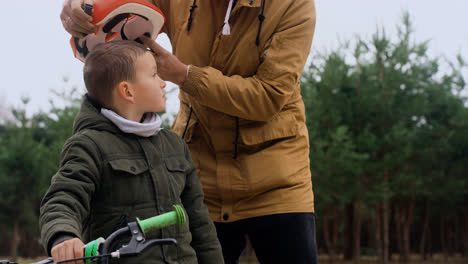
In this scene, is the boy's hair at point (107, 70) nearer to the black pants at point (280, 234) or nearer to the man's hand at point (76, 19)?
the man's hand at point (76, 19)

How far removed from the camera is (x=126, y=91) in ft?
6.64

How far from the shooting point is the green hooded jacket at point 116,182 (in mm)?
1734

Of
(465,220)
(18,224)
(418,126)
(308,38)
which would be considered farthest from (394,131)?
(308,38)

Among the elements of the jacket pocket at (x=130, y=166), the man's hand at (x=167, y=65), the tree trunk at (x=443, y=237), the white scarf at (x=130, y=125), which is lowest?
the tree trunk at (x=443, y=237)

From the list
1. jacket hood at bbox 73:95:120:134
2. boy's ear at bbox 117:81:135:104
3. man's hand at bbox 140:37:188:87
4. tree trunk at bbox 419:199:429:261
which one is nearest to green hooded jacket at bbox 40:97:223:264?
jacket hood at bbox 73:95:120:134

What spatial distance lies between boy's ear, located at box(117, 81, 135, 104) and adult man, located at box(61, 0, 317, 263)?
19.3 inches

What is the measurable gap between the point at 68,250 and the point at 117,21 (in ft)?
3.60

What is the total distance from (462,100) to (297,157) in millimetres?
18057

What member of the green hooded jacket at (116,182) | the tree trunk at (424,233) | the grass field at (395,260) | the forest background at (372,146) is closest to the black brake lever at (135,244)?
the green hooded jacket at (116,182)

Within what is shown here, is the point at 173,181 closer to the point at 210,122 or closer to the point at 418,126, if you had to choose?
the point at 210,122

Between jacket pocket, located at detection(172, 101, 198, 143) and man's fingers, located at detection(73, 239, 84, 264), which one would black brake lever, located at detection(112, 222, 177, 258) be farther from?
jacket pocket, located at detection(172, 101, 198, 143)

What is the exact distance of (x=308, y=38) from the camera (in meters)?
2.62

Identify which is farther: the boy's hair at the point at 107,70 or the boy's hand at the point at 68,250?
the boy's hair at the point at 107,70

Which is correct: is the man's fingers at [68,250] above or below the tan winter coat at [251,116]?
below
